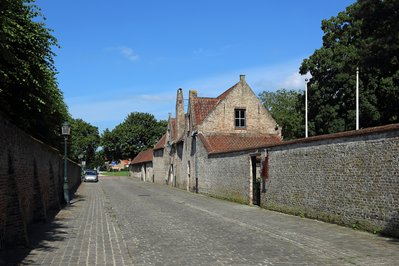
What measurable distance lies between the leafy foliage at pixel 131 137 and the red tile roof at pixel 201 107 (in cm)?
5841

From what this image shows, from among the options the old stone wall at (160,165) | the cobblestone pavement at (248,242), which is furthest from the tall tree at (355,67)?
the old stone wall at (160,165)

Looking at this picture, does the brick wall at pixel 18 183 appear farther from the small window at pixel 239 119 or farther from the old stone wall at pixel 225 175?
the small window at pixel 239 119

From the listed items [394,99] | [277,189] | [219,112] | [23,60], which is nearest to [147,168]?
[219,112]

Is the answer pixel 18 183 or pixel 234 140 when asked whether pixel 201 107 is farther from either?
pixel 18 183

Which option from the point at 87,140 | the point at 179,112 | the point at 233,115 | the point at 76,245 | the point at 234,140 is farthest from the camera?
the point at 87,140

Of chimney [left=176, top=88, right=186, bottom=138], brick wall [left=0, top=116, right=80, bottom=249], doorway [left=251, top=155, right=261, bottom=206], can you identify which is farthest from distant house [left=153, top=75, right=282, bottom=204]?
brick wall [left=0, top=116, right=80, bottom=249]

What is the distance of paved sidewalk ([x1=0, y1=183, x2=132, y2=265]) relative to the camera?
329 inches

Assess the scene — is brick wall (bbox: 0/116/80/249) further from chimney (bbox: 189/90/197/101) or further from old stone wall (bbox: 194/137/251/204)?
chimney (bbox: 189/90/197/101)

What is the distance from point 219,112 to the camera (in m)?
35.4

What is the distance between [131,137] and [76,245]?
87.2 m

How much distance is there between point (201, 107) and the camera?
3819 centimetres

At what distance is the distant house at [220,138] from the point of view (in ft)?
85.3

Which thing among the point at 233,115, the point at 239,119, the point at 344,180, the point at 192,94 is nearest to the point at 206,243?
the point at 344,180

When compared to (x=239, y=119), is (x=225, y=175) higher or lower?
lower
